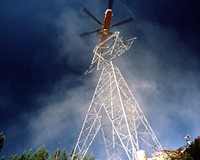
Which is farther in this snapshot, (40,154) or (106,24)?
(40,154)

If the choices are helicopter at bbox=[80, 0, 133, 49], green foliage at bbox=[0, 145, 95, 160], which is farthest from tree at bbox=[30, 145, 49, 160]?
helicopter at bbox=[80, 0, 133, 49]

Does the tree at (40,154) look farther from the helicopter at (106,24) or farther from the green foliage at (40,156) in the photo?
the helicopter at (106,24)

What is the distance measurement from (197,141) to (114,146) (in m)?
7.07

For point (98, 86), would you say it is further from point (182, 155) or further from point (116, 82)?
point (182, 155)

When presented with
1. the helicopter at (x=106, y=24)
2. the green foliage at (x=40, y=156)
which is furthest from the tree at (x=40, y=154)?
the helicopter at (x=106, y=24)

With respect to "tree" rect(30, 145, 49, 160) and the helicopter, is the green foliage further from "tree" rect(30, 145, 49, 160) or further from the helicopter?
the helicopter

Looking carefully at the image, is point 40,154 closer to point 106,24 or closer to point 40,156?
point 40,156

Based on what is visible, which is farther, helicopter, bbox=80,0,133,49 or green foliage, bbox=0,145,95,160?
green foliage, bbox=0,145,95,160

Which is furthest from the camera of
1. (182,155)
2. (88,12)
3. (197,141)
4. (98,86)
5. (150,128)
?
(88,12)

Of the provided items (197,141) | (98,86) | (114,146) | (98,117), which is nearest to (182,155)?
(197,141)

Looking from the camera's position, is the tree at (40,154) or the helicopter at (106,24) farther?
the tree at (40,154)

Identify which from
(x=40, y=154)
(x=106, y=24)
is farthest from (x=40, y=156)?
(x=106, y=24)

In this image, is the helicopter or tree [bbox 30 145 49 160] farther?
tree [bbox 30 145 49 160]

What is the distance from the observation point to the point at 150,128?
14820 millimetres
